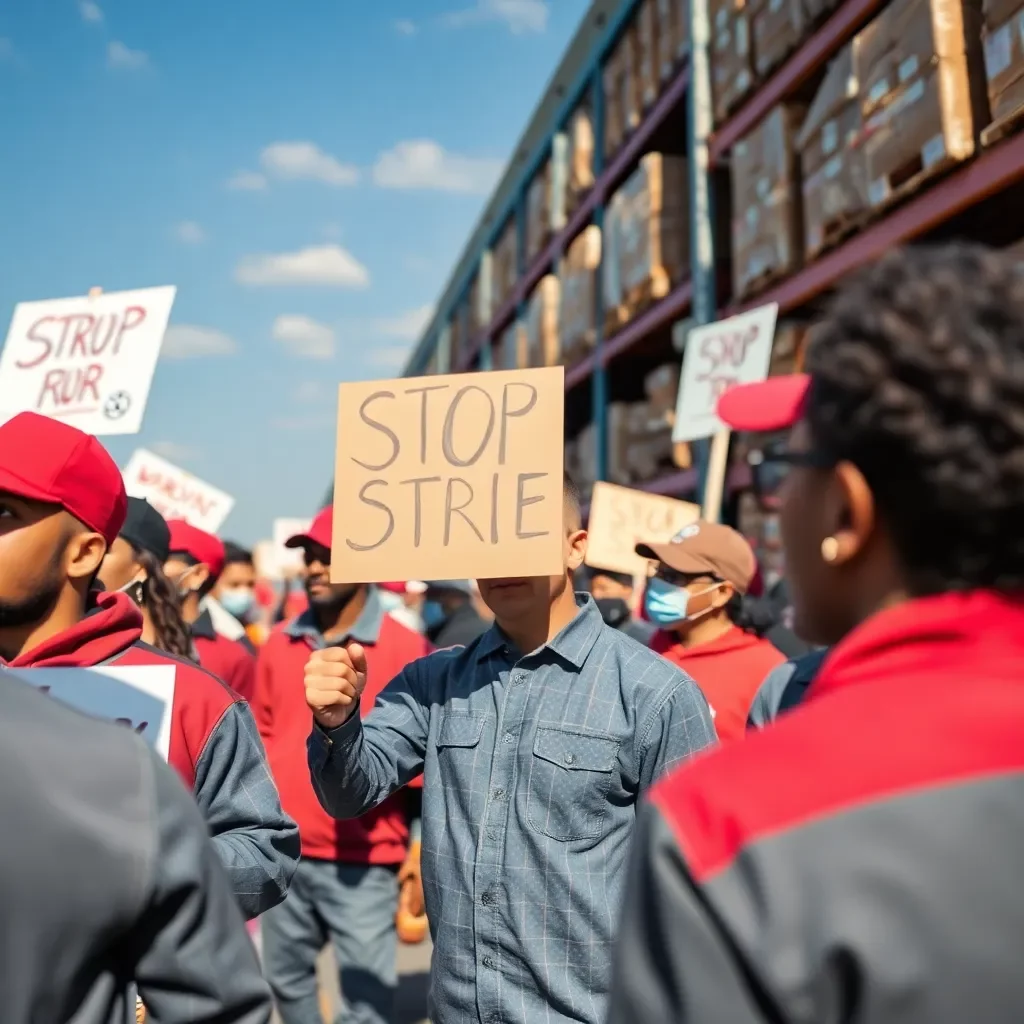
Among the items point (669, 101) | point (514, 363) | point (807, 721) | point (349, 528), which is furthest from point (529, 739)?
point (514, 363)

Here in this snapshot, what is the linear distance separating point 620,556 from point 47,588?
4189 mm

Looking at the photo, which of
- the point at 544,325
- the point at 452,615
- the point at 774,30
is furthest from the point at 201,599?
the point at 544,325

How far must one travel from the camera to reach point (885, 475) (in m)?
0.87

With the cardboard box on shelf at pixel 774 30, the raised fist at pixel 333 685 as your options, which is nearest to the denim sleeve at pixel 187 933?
the raised fist at pixel 333 685

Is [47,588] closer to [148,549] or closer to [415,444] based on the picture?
[415,444]

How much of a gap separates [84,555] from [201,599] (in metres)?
2.68

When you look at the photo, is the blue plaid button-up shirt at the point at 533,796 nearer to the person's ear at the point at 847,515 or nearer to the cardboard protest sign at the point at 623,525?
the person's ear at the point at 847,515

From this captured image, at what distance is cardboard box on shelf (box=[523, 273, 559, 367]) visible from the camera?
13.8 meters

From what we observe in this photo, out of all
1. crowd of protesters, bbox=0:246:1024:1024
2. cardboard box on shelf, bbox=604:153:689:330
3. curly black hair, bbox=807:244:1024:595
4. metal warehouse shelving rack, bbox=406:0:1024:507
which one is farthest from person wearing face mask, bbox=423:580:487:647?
cardboard box on shelf, bbox=604:153:689:330

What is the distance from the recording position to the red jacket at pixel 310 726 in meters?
3.39

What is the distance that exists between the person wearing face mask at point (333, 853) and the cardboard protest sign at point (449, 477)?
1276 millimetres

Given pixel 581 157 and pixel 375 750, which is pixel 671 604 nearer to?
pixel 375 750

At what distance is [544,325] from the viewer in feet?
46.0

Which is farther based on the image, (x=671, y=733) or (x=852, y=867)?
(x=671, y=733)
